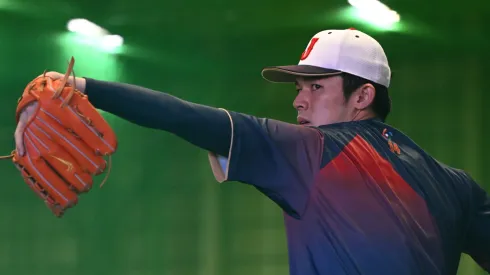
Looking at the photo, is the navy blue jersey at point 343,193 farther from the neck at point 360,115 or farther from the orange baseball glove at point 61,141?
the orange baseball glove at point 61,141

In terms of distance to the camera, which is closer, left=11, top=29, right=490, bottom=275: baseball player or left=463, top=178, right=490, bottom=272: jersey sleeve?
left=11, top=29, right=490, bottom=275: baseball player

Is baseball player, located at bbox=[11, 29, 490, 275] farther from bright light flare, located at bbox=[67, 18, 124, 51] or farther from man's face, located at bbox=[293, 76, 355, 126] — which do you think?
bright light flare, located at bbox=[67, 18, 124, 51]

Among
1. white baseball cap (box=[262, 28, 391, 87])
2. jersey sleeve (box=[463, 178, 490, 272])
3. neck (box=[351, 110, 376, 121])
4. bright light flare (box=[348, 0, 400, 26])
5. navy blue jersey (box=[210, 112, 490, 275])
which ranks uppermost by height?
bright light flare (box=[348, 0, 400, 26])

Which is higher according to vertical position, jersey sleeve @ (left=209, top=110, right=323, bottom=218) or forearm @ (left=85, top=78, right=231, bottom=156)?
forearm @ (left=85, top=78, right=231, bottom=156)

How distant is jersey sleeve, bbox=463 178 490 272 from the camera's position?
5.20 ft

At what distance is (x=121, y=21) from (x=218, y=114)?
1.81 metres

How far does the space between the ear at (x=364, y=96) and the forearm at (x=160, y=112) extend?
1.18 feet

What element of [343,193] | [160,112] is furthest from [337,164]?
[160,112]

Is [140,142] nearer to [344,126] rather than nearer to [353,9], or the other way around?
[353,9]

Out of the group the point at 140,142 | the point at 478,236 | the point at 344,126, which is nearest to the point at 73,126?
the point at 344,126

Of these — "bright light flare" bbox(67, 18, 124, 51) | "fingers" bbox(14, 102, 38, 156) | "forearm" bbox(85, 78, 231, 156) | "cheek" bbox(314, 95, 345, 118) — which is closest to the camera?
"forearm" bbox(85, 78, 231, 156)

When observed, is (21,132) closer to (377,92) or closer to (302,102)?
(302,102)

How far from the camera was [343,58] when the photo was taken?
58.3 inches

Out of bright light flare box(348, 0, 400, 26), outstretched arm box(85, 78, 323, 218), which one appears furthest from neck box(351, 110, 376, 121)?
bright light flare box(348, 0, 400, 26)
